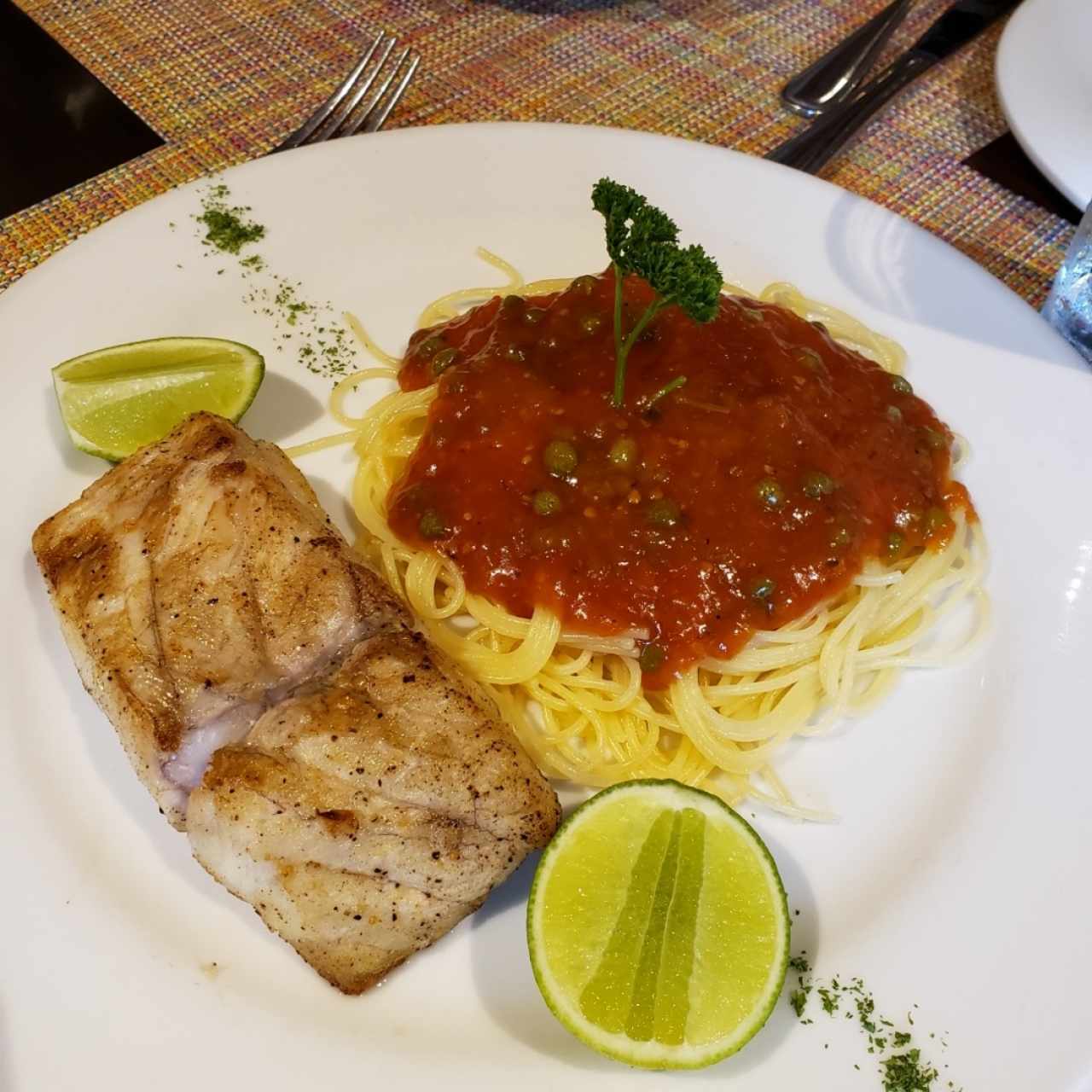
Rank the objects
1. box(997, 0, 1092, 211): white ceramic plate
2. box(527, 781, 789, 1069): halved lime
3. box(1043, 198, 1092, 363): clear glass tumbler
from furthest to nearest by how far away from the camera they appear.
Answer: box(997, 0, 1092, 211): white ceramic plate → box(1043, 198, 1092, 363): clear glass tumbler → box(527, 781, 789, 1069): halved lime

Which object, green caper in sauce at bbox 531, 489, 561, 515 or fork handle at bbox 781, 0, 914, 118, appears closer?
green caper in sauce at bbox 531, 489, 561, 515

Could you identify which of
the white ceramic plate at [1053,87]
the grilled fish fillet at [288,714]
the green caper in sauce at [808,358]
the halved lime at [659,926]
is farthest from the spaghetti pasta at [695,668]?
the white ceramic plate at [1053,87]

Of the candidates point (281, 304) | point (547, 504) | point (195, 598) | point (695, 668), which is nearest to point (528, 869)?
point (695, 668)

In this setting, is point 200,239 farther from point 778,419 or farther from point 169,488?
point 778,419

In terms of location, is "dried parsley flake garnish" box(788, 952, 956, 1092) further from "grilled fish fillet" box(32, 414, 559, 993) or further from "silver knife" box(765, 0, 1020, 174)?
"silver knife" box(765, 0, 1020, 174)

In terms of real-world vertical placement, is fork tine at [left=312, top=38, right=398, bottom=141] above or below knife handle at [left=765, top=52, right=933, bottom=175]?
below

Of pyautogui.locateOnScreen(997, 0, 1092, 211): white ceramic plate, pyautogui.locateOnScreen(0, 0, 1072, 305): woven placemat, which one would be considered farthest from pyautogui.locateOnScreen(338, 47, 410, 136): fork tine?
pyautogui.locateOnScreen(997, 0, 1092, 211): white ceramic plate
